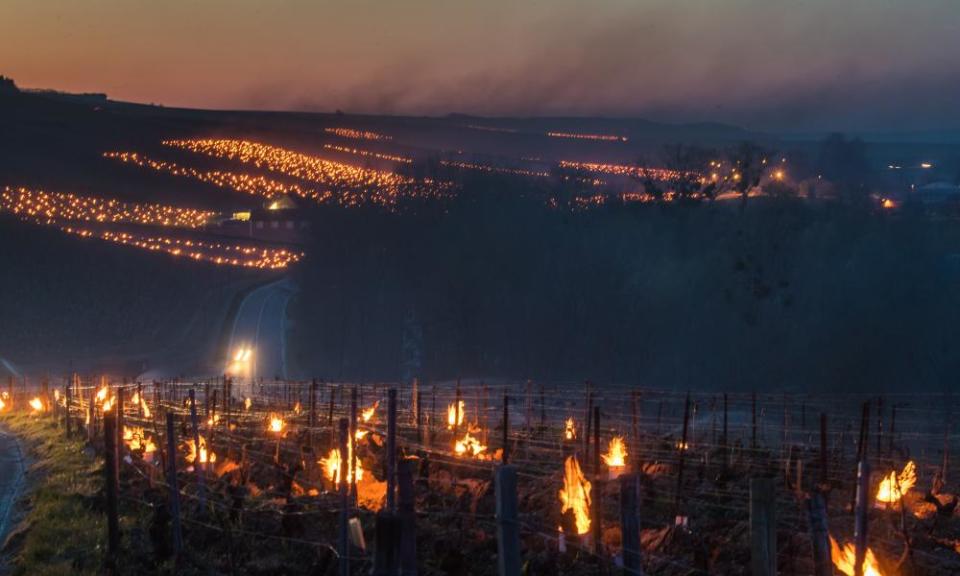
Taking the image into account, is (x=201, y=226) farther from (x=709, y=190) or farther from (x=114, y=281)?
(x=709, y=190)

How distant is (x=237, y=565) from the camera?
10805 millimetres

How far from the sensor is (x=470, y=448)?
17.8m

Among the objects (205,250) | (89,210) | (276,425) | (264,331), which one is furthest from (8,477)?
(89,210)

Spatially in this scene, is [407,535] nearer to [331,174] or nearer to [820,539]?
[820,539]

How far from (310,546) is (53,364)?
41.6 meters

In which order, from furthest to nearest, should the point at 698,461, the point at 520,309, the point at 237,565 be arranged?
the point at 520,309
the point at 698,461
the point at 237,565

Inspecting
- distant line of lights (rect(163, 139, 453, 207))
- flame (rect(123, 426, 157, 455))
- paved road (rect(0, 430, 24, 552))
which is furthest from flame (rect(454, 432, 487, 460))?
distant line of lights (rect(163, 139, 453, 207))

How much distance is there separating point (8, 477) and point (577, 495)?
1144 centimetres

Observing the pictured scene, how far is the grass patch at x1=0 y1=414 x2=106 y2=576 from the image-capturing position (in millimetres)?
10984

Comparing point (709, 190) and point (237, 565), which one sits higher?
point (709, 190)

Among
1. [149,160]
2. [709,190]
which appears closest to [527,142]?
[149,160]

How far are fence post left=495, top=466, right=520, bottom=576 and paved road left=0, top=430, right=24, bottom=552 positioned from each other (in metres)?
8.80

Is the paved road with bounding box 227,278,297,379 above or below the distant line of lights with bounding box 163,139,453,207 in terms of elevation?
below

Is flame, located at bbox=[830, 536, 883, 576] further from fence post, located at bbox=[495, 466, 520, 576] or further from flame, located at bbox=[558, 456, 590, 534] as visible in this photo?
flame, located at bbox=[558, 456, 590, 534]
